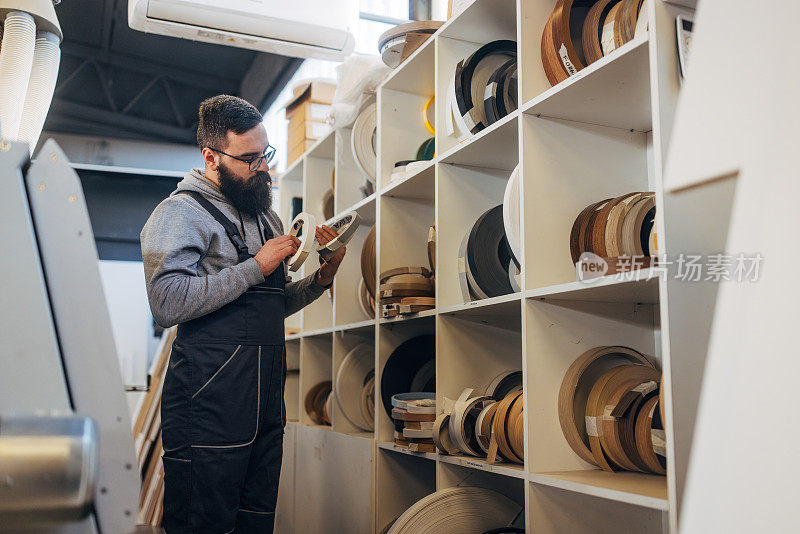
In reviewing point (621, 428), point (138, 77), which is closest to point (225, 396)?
point (621, 428)

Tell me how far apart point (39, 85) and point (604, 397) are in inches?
88.5

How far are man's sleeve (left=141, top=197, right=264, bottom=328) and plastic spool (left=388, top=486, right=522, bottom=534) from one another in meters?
0.85

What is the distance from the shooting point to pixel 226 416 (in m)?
2.15

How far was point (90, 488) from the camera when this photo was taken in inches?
35.6

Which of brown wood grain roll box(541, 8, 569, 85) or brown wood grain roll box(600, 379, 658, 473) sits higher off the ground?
brown wood grain roll box(541, 8, 569, 85)

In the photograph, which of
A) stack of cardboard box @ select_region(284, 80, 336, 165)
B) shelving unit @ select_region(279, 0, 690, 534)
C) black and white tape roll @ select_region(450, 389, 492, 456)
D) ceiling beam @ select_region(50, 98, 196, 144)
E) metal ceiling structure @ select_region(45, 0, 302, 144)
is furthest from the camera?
ceiling beam @ select_region(50, 98, 196, 144)

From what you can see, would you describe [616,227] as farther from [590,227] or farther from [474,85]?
[474,85]

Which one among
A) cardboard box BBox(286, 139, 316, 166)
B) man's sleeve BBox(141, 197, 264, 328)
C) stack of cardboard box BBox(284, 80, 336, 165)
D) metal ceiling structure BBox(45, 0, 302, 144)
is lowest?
man's sleeve BBox(141, 197, 264, 328)

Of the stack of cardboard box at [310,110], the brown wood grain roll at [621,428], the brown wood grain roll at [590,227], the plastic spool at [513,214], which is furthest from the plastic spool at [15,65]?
the brown wood grain roll at [621,428]

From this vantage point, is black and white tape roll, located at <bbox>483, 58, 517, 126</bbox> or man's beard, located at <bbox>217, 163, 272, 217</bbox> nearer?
black and white tape roll, located at <bbox>483, 58, 517, 126</bbox>

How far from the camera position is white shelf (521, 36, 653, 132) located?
5.41 ft

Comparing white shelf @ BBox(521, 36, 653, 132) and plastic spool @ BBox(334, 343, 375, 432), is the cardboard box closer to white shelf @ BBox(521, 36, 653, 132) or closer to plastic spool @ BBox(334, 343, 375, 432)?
plastic spool @ BBox(334, 343, 375, 432)

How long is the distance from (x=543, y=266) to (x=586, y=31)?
66 centimetres

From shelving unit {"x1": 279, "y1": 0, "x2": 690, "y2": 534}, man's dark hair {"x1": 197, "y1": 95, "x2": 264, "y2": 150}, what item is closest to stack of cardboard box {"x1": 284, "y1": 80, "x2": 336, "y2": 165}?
shelving unit {"x1": 279, "y1": 0, "x2": 690, "y2": 534}
